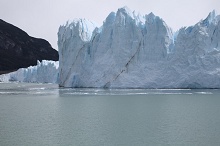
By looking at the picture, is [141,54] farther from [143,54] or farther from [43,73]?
[43,73]

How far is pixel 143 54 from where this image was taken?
25.9 metres

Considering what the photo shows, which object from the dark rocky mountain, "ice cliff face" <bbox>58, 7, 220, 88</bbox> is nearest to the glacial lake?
"ice cliff face" <bbox>58, 7, 220, 88</bbox>

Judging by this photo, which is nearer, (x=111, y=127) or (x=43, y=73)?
(x=111, y=127)

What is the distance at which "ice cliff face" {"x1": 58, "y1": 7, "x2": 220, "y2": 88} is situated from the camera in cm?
2412

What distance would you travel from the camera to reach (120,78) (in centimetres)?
2595

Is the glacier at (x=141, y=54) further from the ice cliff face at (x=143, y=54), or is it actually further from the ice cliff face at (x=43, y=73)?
the ice cliff face at (x=43, y=73)

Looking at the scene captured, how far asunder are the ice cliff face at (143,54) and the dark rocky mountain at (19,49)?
2472 inches

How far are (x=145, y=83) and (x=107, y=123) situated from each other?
16150 mm

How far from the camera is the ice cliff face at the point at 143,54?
79.2 feet

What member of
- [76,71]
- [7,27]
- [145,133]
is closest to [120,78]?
[76,71]

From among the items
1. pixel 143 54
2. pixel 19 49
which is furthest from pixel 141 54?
pixel 19 49

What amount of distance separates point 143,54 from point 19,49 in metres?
82.6

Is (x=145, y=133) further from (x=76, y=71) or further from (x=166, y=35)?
(x=76, y=71)

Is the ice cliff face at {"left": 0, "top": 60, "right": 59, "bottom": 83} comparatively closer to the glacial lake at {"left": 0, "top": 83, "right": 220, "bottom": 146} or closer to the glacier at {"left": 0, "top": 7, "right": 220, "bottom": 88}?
the glacier at {"left": 0, "top": 7, "right": 220, "bottom": 88}
